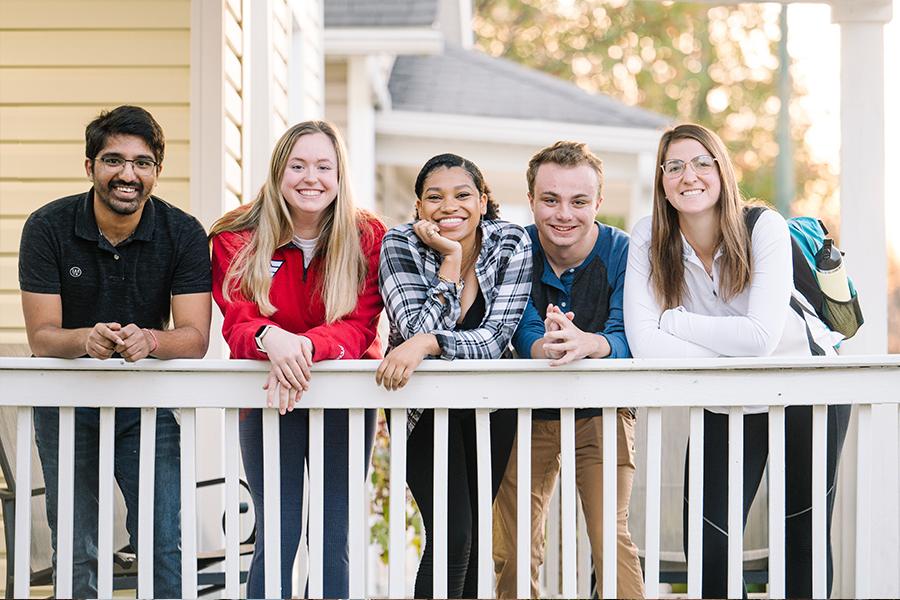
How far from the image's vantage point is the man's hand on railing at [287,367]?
303 cm

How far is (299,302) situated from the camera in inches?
131

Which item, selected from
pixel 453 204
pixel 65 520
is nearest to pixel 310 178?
pixel 453 204

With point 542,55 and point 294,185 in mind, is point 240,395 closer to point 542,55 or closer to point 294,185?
point 294,185

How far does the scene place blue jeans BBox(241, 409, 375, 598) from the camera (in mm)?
3268

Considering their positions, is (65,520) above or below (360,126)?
below

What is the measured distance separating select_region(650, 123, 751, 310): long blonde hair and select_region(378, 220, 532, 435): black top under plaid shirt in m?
0.39

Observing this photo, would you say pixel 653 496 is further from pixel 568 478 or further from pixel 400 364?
pixel 400 364

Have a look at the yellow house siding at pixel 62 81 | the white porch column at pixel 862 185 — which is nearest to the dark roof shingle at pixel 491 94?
the yellow house siding at pixel 62 81

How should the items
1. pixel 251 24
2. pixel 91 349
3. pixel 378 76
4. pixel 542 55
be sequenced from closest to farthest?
pixel 91 349
pixel 251 24
pixel 378 76
pixel 542 55

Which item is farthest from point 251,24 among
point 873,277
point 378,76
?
point 378,76

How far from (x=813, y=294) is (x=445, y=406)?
1.21 m

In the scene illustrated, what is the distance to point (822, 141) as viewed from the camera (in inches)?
1057

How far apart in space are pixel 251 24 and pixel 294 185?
2.13 metres

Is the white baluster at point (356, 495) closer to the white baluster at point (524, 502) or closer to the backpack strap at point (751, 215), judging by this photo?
the white baluster at point (524, 502)
